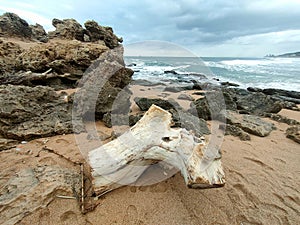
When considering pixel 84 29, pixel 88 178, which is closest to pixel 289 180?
pixel 88 178

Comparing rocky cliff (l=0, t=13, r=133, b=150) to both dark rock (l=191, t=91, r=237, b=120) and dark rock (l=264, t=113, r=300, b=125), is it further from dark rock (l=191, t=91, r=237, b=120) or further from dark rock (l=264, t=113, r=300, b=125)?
dark rock (l=264, t=113, r=300, b=125)

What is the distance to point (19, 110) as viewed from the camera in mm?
3080

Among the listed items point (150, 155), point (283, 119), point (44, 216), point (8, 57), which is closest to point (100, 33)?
point (8, 57)

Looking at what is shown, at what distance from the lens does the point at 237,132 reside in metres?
3.79

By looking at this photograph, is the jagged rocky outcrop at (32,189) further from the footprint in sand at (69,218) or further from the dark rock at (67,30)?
the dark rock at (67,30)

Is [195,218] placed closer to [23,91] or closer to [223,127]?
[223,127]

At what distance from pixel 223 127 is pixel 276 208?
2288 mm

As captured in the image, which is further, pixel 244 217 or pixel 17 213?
pixel 244 217

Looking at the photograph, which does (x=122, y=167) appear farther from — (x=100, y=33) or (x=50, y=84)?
(x=100, y=33)

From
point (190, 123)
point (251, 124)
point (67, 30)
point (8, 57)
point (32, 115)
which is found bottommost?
point (251, 124)

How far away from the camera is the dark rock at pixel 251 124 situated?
3958mm

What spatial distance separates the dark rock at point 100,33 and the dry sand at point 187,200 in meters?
23.5

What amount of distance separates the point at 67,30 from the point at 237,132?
939 inches

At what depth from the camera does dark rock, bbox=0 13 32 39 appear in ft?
55.4
